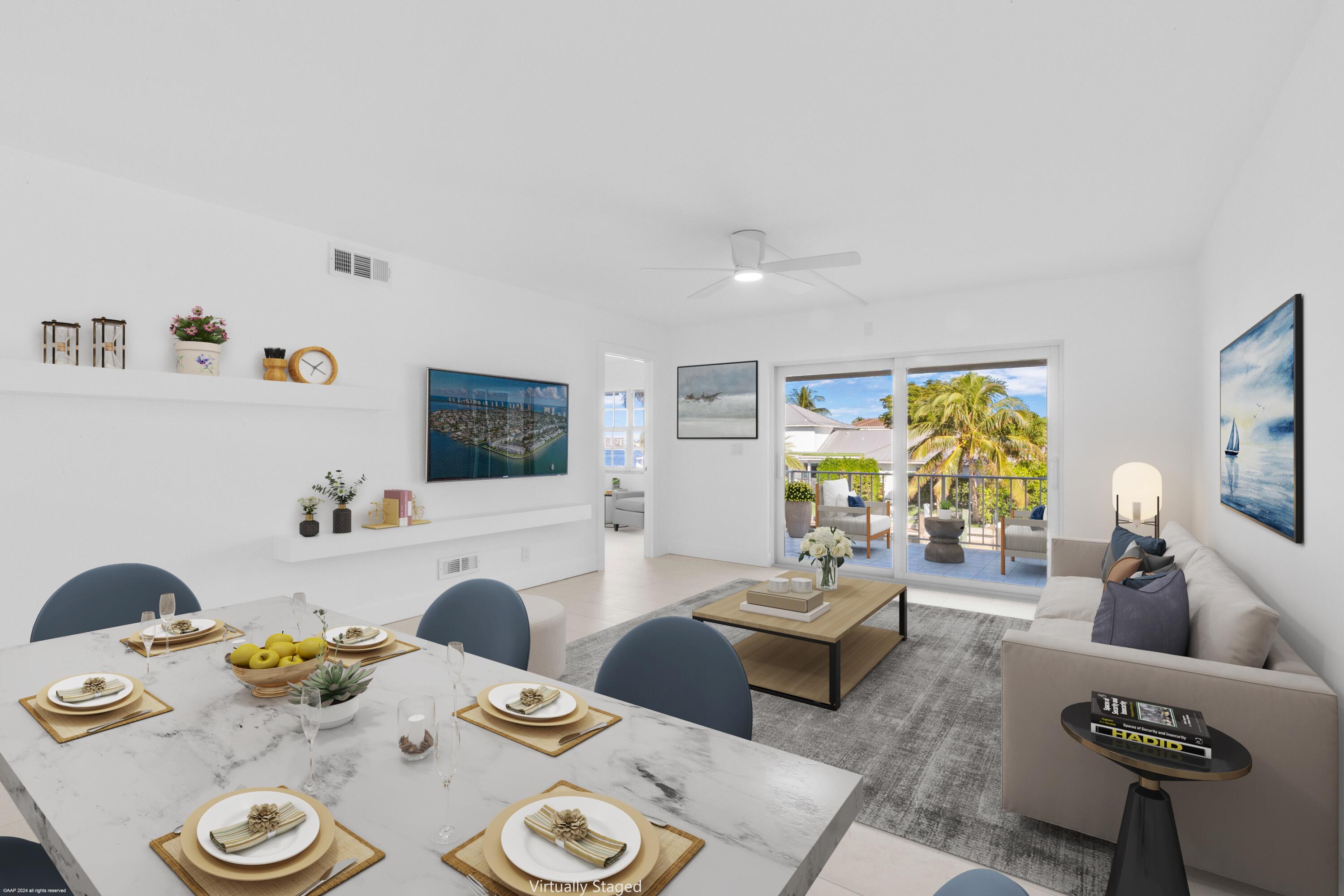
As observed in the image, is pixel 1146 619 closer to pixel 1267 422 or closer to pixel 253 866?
pixel 1267 422

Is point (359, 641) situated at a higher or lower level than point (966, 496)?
lower

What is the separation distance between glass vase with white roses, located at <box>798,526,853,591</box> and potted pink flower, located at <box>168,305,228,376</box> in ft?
11.2

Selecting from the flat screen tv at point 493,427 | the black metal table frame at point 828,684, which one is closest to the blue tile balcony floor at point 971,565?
the black metal table frame at point 828,684

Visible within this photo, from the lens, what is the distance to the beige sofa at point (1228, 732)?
1.73 metres

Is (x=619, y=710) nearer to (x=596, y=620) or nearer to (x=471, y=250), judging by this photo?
(x=596, y=620)

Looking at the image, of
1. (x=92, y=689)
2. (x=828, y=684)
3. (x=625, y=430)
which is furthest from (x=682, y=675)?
(x=625, y=430)

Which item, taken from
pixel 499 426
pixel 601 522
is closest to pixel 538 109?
pixel 499 426

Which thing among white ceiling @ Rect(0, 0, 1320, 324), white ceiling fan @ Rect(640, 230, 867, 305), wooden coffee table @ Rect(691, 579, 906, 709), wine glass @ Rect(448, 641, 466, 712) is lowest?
wooden coffee table @ Rect(691, 579, 906, 709)

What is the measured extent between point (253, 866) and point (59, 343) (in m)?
3.28

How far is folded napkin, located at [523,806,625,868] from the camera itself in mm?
892

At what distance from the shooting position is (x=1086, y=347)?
491 centimetres

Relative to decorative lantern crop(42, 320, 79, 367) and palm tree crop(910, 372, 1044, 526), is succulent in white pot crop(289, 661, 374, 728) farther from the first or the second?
palm tree crop(910, 372, 1044, 526)

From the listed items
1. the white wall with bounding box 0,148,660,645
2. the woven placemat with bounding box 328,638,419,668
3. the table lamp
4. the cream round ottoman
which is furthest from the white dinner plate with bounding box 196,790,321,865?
the table lamp

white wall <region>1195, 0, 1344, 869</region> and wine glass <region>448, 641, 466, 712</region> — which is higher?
white wall <region>1195, 0, 1344, 869</region>
